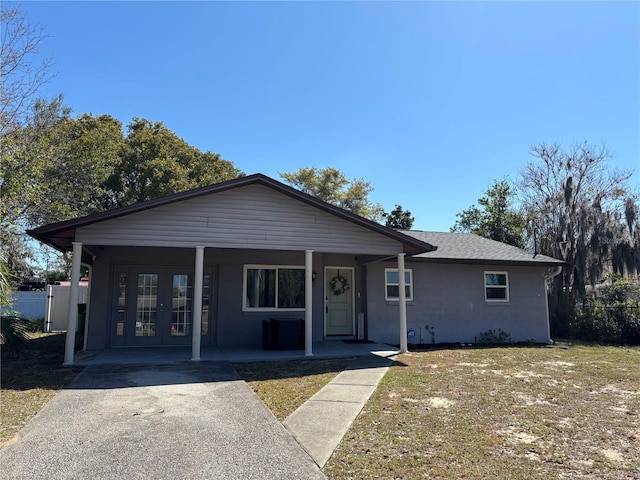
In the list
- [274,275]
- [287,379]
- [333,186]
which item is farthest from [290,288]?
[333,186]

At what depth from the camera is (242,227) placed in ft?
30.9

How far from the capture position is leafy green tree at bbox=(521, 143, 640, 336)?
55.4 ft

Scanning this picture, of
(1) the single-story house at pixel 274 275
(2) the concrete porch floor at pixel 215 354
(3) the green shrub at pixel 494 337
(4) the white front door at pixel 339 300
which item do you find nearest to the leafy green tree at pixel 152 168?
(1) the single-story house at pixel 274 275

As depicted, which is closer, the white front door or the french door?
the french door

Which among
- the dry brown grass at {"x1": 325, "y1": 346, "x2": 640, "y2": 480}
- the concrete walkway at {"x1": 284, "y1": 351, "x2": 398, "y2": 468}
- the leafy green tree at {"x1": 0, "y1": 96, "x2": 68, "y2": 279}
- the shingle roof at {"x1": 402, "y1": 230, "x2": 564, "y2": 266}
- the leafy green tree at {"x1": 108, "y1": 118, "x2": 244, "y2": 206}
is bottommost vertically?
the dry brown grass at {"x1": 325, "y1": 346, "x2": 640, "y2": 480}

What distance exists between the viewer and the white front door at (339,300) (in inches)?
512

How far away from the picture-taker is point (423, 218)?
36969 millimetres

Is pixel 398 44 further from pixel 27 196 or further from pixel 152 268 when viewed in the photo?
pixel 27 196

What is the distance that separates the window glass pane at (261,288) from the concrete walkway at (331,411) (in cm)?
415

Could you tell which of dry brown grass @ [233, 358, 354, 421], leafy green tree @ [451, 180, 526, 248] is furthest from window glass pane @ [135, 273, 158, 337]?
leafy green tree @ [451, 180, 526, 248]

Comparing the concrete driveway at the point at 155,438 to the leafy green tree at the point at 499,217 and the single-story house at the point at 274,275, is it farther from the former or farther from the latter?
the leafy green tree at the point at 499,217

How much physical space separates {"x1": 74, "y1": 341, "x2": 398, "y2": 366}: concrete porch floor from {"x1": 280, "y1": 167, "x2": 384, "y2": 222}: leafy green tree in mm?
21488

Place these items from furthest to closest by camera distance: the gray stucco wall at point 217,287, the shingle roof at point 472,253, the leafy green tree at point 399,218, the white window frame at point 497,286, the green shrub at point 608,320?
the leafy green tree at point 399,218 < the green shrub at point 608,320 < the white window frame at point 497,286 < the shingle roof at point 472,253 < the gray stucco wall at point 217,287

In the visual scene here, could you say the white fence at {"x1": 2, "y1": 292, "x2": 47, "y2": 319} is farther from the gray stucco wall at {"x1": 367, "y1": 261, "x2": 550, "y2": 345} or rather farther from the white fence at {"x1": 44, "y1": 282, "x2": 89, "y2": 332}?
the gray stucco wall at {"x1": 367, "y1": 261, "x2": 550, "y2": 345}
